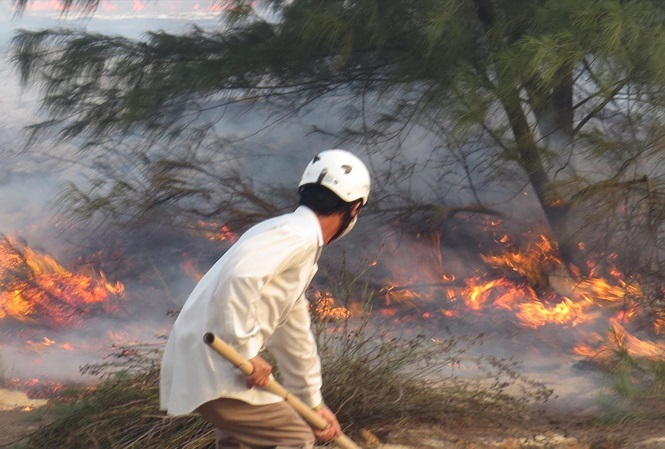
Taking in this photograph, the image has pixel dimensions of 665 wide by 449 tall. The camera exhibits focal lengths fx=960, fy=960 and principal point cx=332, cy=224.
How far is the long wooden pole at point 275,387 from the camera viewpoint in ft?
8.35

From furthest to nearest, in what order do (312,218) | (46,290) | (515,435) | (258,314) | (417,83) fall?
(46,290), (417,83), (515,435), (312,218), (258,314)

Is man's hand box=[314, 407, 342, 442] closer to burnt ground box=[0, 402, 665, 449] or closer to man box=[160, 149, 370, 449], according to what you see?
man box=[160, 149, 370, 449]

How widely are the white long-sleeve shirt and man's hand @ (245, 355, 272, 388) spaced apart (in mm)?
20

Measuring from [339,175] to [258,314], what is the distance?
0.47m

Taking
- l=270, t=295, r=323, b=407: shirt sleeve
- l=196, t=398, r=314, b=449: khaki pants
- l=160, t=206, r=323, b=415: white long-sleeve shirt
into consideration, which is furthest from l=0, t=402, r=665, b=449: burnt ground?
l=160, t=206, r=323, b=415: white long-sleeve shirt

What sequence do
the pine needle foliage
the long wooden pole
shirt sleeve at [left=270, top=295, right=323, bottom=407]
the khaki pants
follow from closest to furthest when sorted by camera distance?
the long wooden pole, the khaki pants, shirt sleeve at [left=270, top=295, right=323, bottom=407], the pine needle foliage

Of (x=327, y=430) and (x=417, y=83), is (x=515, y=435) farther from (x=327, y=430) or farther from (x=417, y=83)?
(x=417, y=83)

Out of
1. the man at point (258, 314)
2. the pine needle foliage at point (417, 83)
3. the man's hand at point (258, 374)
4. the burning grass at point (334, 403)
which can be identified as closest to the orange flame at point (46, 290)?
the pine needle foliage at point (417, 83)

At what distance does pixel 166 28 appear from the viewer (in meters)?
6.04

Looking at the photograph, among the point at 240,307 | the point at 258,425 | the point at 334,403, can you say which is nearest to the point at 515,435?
the point at 334,403

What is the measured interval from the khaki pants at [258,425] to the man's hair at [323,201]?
1.88 feet

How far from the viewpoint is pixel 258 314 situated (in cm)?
268

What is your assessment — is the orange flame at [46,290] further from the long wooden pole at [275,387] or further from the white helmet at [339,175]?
the white helmet at [339,175]

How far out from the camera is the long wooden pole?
2545 mm
